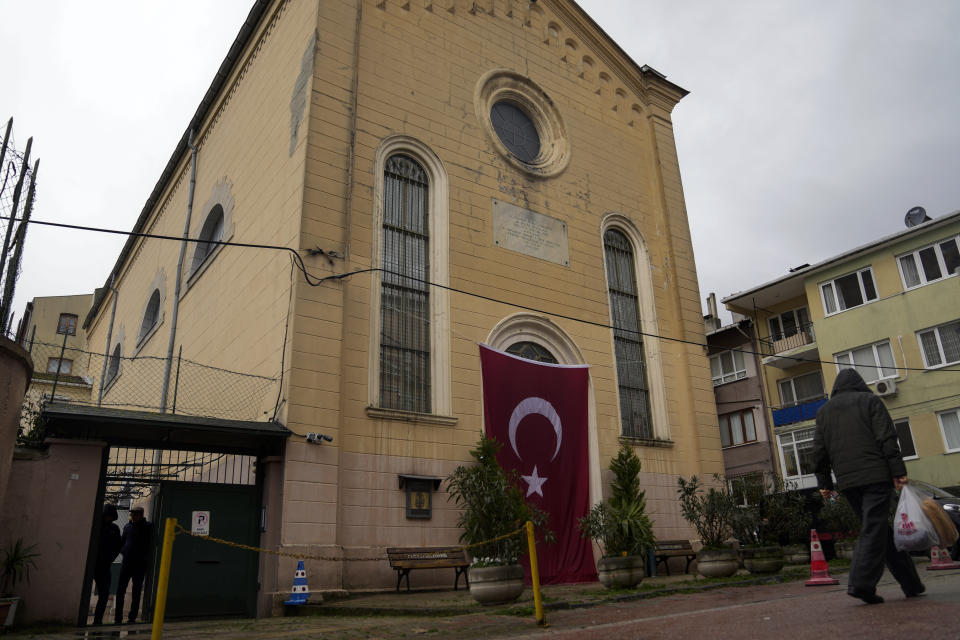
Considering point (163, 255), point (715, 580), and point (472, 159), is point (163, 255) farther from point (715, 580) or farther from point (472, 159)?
point (715, 580)

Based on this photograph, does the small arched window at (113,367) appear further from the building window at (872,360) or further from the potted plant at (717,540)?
the building window at (872,360)

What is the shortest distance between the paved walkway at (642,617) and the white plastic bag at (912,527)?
406 mm

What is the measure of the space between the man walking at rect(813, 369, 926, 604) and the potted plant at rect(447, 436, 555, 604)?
12.3ft

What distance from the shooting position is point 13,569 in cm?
895

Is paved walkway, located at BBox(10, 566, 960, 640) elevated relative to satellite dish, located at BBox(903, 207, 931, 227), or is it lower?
lower

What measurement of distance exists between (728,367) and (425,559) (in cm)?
2182

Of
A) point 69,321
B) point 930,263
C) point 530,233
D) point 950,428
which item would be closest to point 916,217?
point 930,263

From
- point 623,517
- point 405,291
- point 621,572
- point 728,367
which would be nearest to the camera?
point 621,572

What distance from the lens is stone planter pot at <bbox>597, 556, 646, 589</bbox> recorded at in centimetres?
1044

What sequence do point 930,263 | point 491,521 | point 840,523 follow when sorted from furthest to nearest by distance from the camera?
point 930,263, point 840,523, point 491,521

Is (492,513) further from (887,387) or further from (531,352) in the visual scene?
(887,387)

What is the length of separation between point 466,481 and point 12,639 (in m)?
6.61

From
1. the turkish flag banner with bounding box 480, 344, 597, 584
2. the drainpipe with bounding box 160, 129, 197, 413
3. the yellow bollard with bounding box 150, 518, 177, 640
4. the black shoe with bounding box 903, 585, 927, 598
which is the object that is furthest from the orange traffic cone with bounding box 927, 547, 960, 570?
the drainpipe with bounding box 160, 129, 197, 413

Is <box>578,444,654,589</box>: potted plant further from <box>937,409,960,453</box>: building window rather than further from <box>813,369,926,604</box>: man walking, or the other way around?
<box>937,409,960,453</box>: building window
